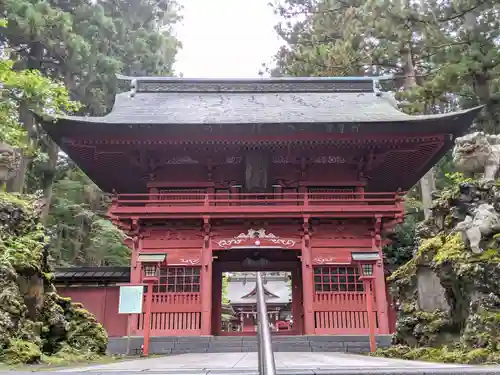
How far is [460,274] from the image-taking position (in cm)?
651

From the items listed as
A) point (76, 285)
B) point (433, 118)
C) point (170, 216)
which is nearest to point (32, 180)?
point (76, 285)

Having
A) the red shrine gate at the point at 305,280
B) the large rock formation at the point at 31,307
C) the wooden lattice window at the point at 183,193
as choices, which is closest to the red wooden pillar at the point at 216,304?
the red shrine gate at the point at 305,280

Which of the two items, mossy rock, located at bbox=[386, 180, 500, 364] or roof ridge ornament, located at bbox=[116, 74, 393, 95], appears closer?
mossy rock, located at bbox=[386, 180, 500, 364]

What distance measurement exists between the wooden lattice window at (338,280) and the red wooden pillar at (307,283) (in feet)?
1.50

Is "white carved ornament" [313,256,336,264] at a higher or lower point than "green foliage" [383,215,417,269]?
lower

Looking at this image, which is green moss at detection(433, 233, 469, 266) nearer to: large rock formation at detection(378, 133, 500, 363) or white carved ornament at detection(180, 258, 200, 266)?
large rock formation at detection(378, 133, 500, 363)

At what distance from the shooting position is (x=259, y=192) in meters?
13.5

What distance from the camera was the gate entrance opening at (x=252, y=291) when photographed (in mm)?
14547

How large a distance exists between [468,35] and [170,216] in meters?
13.2

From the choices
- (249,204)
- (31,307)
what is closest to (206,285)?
(249,204)

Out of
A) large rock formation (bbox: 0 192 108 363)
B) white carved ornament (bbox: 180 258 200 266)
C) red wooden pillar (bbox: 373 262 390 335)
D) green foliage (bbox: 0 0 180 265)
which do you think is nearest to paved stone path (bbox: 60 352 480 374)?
large rock formation (bbox: 0 192 108 363)

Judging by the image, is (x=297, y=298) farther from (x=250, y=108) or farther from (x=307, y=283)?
(x=250, y=108)

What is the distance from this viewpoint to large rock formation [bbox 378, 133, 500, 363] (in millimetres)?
6188

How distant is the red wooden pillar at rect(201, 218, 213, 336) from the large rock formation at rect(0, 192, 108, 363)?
3690 millimetres
